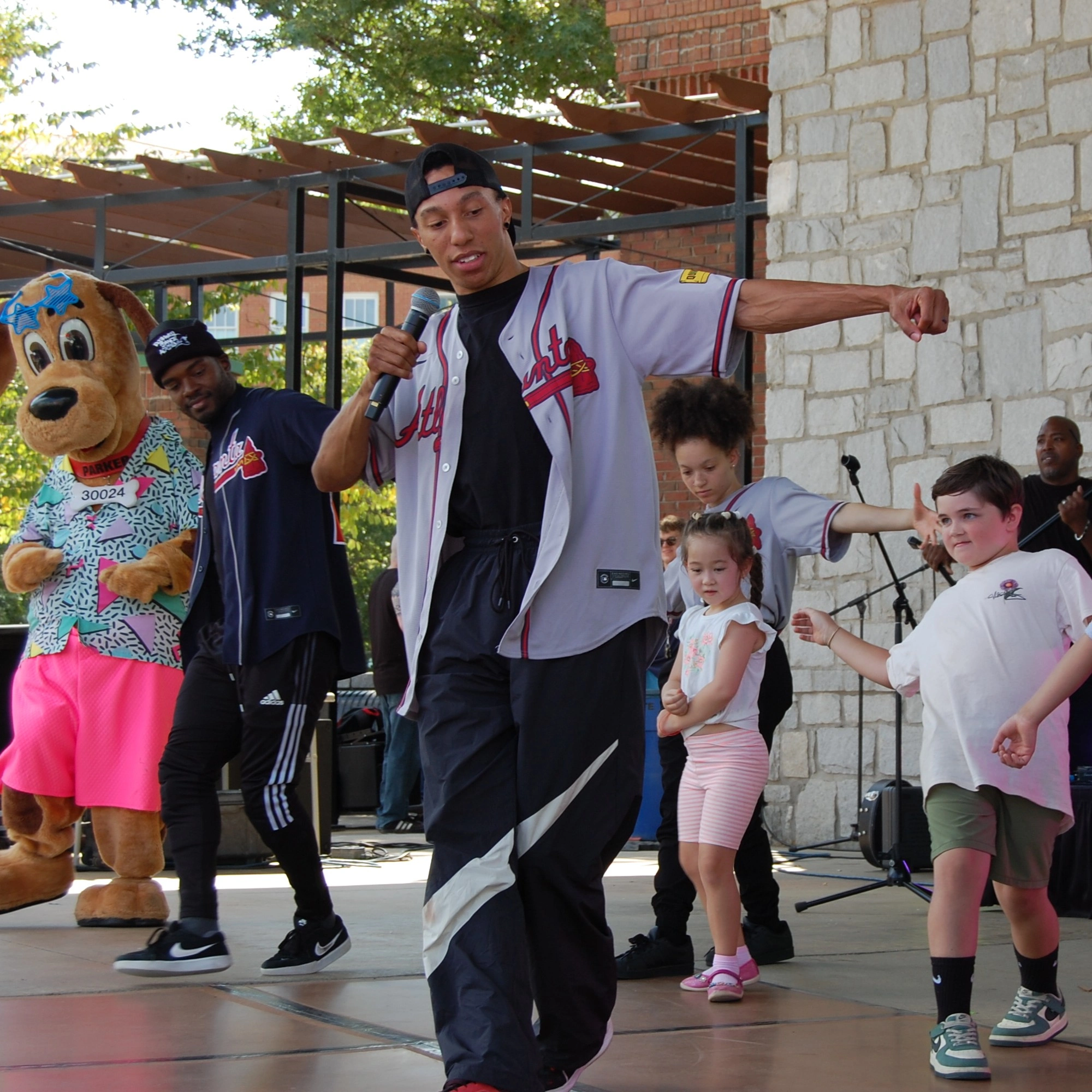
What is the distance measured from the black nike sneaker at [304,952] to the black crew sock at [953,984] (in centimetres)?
194

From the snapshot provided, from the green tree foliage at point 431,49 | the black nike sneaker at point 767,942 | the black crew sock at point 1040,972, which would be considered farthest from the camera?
the green tree foliage at point 431,49

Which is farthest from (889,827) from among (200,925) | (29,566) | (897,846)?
(29,566)

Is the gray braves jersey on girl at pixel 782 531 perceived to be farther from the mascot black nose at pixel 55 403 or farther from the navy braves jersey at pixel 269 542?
the mascot black nose at pixel 55 403

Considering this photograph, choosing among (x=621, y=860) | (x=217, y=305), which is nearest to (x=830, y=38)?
(x=621, y=860)

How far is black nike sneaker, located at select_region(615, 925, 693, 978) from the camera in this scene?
506 cm

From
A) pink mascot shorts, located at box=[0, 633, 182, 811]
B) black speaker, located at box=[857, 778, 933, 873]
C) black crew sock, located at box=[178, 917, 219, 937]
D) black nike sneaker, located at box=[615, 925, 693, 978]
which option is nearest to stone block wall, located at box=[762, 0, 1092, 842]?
black speaker, located at box=[857, 778, 933, 873]

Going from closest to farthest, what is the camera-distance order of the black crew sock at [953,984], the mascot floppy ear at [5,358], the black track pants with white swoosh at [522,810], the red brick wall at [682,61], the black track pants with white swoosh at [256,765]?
the black track pants with white swoosh at [522,810] < the black crew sock at [953,984] < the black track pants with white swoosh at [256,765] < the mascot floppy ear at [5,358] < the red brick wall at [682,61]

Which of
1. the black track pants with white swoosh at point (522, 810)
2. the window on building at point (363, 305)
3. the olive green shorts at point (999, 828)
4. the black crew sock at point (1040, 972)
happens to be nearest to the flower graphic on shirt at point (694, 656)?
the olive green shorts at point (999, 828)

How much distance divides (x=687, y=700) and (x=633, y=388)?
1.71 m

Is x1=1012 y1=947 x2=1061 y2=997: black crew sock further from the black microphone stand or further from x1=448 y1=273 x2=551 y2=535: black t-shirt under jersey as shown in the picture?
the black microphone stand

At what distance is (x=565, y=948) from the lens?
10.6ft

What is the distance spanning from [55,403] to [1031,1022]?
403 centimetres

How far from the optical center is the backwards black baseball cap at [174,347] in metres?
5.35

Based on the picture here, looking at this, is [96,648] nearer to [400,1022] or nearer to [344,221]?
[400,1022]
